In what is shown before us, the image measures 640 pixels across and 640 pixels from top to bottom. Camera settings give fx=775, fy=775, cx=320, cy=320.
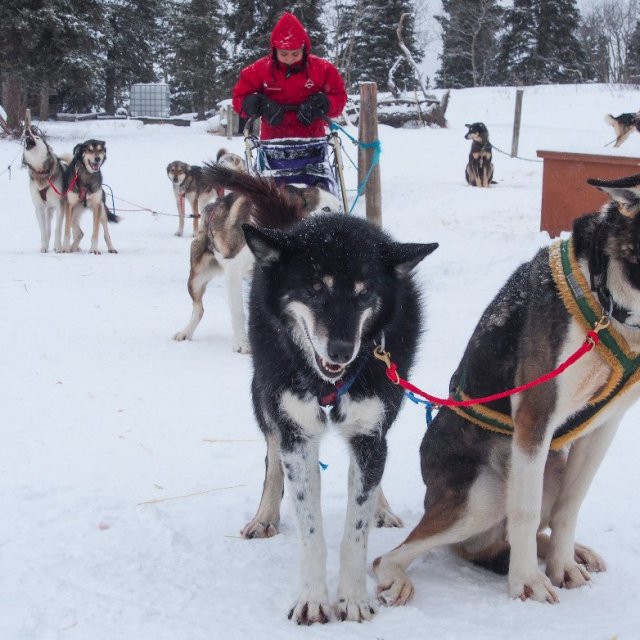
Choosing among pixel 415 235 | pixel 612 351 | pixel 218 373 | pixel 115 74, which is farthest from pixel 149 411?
pixel 115 74

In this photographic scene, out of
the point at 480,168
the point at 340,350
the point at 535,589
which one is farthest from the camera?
the point at 480,168

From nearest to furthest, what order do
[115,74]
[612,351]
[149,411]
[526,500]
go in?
[612,351] < [526,500] < [149,411] < [115,74]

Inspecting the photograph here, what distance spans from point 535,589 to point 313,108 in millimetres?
4875

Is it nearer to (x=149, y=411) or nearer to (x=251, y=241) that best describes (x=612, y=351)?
(x=251, y=241)

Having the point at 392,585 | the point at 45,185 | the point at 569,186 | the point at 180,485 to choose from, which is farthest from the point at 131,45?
→ the point at 392,585

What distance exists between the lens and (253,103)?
6355 mm

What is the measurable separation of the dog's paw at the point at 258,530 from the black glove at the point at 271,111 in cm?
428

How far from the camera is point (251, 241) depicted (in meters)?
2.41

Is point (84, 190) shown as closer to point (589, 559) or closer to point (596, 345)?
point (589, 559)

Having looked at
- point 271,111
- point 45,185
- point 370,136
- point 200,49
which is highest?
point 200,49

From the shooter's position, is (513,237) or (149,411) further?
(513,237)

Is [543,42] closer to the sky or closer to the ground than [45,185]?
closer to the sky

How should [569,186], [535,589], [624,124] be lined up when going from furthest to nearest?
[624,124] → [569,186] → [535,589]

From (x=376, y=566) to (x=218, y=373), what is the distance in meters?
3.02
